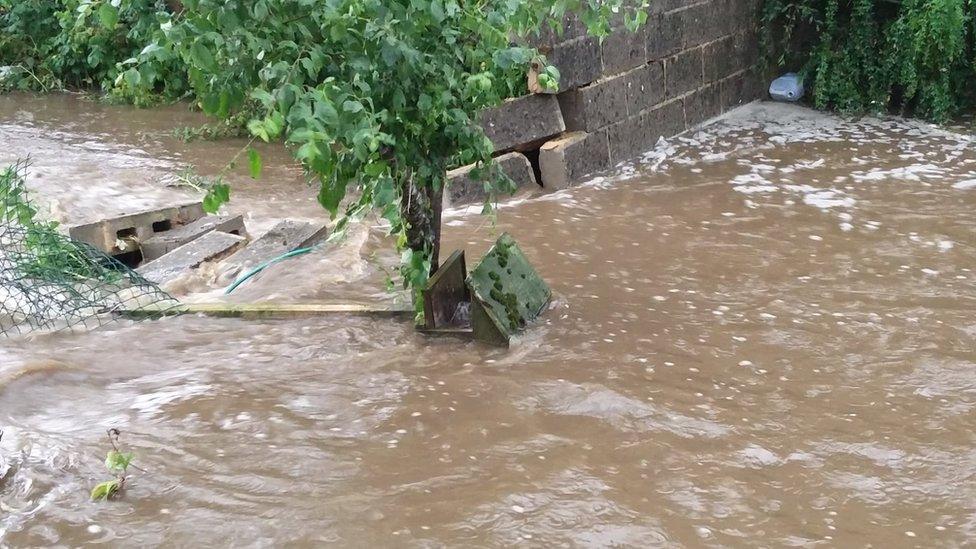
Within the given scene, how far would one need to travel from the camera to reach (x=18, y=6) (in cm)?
1241

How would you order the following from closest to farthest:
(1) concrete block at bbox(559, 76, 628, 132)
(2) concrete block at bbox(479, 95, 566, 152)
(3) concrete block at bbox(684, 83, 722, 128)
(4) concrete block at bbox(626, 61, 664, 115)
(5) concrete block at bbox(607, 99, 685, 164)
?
1. (2) concrete block at bbox(479, 95, 566, 152)
2. (1) concrete block at bbox(559, 76, 628, 132)
3. (5) concrete block at bbox(607, 99, 685, 164)
4. (4) concrete block at bbox(626, 61, 664, 115)
5. (3) concrete block at bbox(684, 83, 722, 128)

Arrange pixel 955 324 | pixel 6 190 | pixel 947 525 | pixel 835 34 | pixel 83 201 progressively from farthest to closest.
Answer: pixel 835 34 → pixel 83 201 → pixel 6 190 → pixel 955 324 → pixel 947 525

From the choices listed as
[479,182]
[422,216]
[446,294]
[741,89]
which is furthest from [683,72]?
→ [422,216]

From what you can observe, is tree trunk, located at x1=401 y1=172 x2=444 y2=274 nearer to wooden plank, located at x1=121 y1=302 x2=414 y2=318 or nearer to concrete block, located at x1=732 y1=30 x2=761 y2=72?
wooden plank, located at x1=121 y1=302 x2=414 y2=318

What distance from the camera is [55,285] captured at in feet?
17.1

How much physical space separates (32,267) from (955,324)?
15.2 ft

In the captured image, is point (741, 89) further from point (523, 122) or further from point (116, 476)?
point (116, 476)

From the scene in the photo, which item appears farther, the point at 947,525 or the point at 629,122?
the point at 629,122

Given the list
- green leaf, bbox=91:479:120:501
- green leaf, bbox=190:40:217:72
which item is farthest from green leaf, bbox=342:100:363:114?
green leaf, bbox=91:479:120:501

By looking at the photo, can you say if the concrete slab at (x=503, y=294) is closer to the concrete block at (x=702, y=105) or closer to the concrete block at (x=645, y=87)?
the concrete block at (x=645, y=87)

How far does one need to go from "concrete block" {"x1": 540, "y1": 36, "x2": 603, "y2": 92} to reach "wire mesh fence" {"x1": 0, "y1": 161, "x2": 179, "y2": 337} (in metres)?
3.53

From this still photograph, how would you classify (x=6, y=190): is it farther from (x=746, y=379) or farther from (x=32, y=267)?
(x=746, y=379)

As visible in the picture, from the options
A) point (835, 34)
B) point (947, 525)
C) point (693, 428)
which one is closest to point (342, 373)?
point (693, 428)

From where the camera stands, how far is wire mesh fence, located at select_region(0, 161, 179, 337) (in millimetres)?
5094
